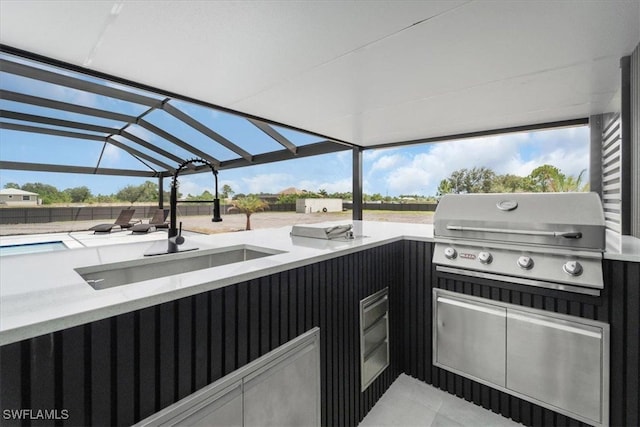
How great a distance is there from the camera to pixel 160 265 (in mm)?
1559

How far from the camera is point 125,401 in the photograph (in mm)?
848

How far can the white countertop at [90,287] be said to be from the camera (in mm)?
734

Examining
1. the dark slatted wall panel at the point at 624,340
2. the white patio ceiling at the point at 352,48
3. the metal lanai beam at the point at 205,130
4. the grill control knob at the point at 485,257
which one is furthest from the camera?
the metal lanai beam at the point at 205,130

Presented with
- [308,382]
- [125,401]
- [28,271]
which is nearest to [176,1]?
[28,271]

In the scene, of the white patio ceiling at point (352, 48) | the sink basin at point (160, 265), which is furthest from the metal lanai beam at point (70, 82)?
the sink basin at point (160, 265)

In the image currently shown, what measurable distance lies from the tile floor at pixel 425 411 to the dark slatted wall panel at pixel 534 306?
0.07m

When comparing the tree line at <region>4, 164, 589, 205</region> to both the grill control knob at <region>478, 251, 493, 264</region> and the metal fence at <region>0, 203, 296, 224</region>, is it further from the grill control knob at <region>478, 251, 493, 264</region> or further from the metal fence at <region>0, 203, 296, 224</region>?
the grill control knob at <region>478, 251, 493, 264</region>

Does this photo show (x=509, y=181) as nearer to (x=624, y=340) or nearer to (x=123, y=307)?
(x=624, y=340)

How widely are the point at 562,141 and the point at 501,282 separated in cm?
204

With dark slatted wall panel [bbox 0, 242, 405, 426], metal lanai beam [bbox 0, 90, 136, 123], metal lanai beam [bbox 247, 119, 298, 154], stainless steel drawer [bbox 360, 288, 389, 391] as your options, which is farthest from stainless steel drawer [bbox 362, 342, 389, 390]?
metal lanai beam [bbox 0, 90, 136, 123]

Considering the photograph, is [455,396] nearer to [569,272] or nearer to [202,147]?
[569,272]

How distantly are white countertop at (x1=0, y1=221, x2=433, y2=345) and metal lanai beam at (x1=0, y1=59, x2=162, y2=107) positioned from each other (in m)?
1.12

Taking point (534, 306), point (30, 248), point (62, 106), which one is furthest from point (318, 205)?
point (62, 106)

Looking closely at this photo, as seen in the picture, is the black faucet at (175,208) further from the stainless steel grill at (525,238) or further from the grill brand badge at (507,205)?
the grill brand badge at (507,205)
